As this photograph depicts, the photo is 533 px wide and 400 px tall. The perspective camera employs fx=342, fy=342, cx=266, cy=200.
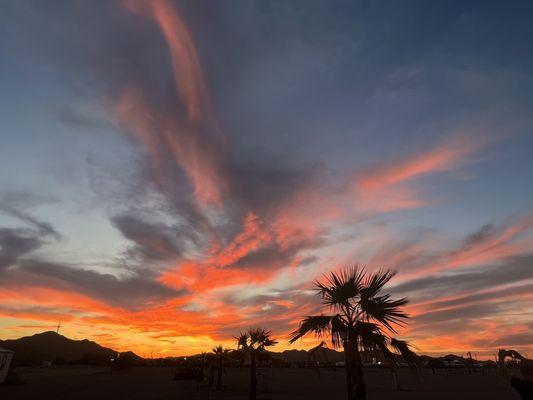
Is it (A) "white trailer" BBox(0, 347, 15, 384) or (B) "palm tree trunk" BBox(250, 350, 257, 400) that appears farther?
(A) "white trailer" BBox(0, 347, 15, 384)

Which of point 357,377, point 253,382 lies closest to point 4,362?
point 253,382

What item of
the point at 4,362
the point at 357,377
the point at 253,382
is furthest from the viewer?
the point at 4,362

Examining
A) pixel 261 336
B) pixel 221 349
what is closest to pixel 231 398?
pixel 261 336

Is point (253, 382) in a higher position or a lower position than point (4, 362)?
lower

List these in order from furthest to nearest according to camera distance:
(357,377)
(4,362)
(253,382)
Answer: (4,362)
(253,382)
(357,377)

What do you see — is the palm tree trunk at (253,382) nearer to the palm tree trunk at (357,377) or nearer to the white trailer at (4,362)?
the palm tree trunk at (357,377)

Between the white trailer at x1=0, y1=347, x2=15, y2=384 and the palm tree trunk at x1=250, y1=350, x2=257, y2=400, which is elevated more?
the white trailer at x1=0, y1=347, x2=15, y2=384

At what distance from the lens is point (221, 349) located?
43750mm

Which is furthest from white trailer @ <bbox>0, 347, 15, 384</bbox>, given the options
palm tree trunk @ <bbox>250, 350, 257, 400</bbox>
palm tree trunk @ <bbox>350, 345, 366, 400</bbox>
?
palm tree trunk @ <bbox>350, 345, 366, 400</bbox>

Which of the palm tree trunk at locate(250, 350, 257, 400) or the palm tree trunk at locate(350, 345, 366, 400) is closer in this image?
the palm tree trunk at locate(350, 345, 366, 400)

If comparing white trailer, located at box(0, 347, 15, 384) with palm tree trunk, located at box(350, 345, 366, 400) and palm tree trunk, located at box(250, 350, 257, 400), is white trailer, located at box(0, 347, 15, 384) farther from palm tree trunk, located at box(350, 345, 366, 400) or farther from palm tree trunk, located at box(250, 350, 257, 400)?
palm tree trunk, located at box(350, 345, 366, 400)

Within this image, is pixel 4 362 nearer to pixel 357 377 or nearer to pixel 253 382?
pixel 253 382

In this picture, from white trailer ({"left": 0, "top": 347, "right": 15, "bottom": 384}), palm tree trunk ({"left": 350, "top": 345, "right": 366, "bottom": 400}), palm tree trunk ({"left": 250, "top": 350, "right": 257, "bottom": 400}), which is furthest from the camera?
white trailer ({"left": 0, "top": 347, "right": 15, "bottom": 384})

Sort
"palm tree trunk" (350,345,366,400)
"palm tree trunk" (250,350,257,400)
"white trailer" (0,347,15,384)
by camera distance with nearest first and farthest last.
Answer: "palm tree trunk" (350,345,366,400)
"palm tree trunk" (250,350,257,400)
"white trailer" (0,347,15,384)
